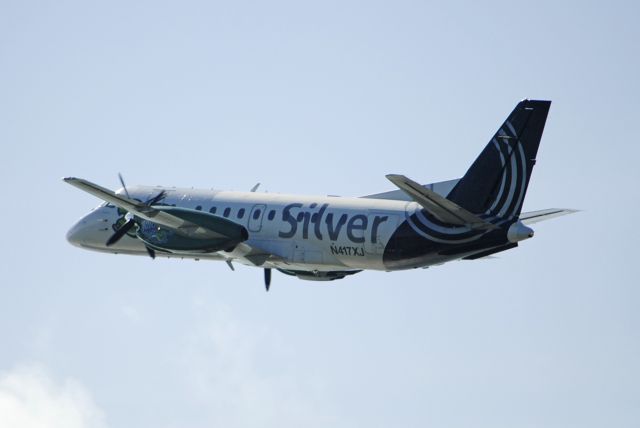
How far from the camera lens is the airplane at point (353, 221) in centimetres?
4991

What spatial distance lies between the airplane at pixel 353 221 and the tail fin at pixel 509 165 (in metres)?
0.03

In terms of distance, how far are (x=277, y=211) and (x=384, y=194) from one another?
385 cm

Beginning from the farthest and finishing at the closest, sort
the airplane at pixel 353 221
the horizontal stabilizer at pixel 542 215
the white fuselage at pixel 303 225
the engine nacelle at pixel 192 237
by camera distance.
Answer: the horizontal stabilizer at pixel 542 215 < the engine nacelle at pixel 192 237 < the white fuselage at pixel 303 225 < the airplane at pixel 353 221


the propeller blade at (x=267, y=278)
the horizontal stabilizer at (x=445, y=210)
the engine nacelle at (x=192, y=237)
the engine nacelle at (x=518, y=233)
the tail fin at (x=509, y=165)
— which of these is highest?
the tail fin at (x=509, y=165)

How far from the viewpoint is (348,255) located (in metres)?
52.5

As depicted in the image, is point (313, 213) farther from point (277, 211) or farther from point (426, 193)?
point (426, 193)

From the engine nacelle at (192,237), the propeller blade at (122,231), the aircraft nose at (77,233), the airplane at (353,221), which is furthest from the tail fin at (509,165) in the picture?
the aircraft nose at (77,233)

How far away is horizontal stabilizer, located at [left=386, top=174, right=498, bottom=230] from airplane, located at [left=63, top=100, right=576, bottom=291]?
0.03m

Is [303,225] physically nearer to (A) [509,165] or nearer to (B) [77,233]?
(A) [509,165]

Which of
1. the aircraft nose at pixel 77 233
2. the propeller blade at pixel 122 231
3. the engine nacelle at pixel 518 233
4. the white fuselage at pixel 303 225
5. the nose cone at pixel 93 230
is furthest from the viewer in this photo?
the aircraft nose at pixel 77 233

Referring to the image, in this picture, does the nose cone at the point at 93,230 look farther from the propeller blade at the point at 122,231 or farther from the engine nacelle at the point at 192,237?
the engine nacelle at the point at 192,237

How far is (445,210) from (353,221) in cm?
412

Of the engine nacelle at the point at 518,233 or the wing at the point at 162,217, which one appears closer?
the engine nacelle at the point at 518,233

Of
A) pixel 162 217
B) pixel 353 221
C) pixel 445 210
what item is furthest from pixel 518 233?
pixel 162 217
